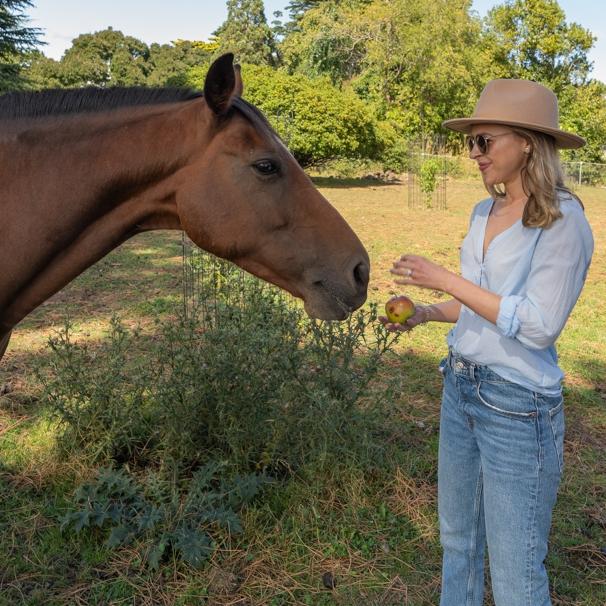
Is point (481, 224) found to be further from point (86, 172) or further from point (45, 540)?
point (45, 540)

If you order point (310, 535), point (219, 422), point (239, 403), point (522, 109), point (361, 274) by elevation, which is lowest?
point (310, 535)

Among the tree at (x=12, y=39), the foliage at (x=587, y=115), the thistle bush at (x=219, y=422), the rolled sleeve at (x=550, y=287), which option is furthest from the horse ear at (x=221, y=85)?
the foliage at (x=587, y=115)

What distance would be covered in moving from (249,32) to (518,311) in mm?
51522

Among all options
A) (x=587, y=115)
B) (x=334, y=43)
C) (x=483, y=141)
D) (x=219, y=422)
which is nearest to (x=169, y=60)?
(x=334, y=43)

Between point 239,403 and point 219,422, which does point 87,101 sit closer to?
point 239,403

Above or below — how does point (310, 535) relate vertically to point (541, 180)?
below

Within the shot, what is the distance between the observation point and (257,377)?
3.40m

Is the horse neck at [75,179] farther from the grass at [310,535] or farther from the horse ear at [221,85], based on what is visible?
the grass at [310,535]

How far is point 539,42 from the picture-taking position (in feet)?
123

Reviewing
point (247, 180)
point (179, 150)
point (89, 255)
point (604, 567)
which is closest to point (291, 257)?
point (247, 180)

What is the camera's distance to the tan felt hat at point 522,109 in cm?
189

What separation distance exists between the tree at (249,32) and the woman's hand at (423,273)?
48620 millimetres

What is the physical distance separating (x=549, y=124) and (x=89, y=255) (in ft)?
5.93

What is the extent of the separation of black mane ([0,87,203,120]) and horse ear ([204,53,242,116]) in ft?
0.82
